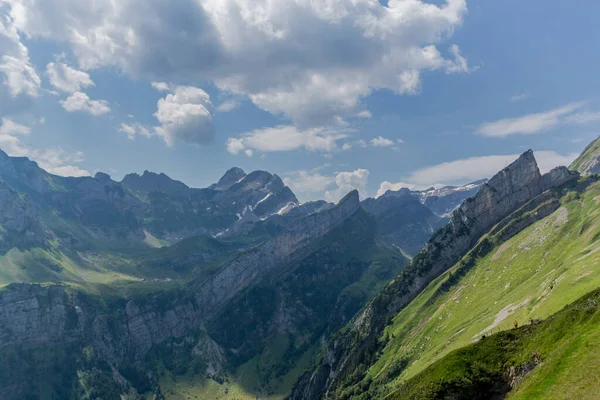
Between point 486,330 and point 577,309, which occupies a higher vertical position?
point 577,309

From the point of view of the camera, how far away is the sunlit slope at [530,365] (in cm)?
6650

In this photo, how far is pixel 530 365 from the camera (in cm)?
8219

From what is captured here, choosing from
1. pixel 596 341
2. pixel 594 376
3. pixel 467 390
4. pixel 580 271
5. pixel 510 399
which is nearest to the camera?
pixel 594 376

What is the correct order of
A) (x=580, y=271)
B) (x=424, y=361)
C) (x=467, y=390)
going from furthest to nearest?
(x=424, y=361), (x=580, y=271), (x=467, y=390)

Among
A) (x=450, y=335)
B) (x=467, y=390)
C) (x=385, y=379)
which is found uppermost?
(x=467, y=390)

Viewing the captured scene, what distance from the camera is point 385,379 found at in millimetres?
197375

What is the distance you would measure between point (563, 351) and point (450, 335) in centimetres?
12067

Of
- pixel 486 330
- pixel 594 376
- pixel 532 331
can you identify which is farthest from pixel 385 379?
pixel 594 376

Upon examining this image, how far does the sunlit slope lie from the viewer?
66500 millimetres

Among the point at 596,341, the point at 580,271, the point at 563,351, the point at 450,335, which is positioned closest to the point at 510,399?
the point at 563,351

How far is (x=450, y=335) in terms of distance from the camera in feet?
614

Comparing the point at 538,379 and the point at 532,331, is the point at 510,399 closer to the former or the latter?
the point at 538,379

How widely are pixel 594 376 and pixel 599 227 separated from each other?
163 meters

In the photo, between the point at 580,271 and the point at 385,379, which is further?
the point at 385,379
